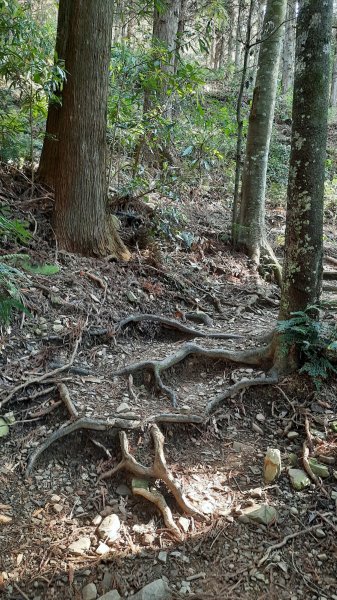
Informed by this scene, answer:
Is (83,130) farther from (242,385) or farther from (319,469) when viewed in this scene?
(319,469)

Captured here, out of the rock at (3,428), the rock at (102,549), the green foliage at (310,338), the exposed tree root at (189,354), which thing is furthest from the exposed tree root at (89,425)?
the green foliage at (310,338)

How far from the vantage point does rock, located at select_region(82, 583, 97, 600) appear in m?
2.50

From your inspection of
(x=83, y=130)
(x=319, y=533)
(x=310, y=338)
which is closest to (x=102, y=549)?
(x=319, y=533)

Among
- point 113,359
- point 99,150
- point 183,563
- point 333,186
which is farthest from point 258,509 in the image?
point 333,186

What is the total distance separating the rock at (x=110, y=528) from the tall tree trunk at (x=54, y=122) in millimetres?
4340

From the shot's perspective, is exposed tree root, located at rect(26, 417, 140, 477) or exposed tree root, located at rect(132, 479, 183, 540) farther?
exposed tree root, located at rect(26, 417, 140, 477)

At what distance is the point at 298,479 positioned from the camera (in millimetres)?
3252

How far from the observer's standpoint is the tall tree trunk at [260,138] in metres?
7.49

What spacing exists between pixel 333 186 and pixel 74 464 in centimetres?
1263

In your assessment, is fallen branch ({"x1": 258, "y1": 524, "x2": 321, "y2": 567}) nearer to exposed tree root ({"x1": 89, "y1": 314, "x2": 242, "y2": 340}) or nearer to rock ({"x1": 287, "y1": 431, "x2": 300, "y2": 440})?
rock ({"x1": 287, "y1": 431, "x2": 300, "y2": 440})

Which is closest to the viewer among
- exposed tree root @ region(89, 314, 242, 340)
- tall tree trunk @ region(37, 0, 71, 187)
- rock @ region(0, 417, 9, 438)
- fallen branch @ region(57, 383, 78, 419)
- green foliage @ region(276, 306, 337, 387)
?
rock @ region(0, 417, 9, 438)

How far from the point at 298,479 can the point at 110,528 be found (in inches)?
54.9

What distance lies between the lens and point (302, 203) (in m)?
4.00

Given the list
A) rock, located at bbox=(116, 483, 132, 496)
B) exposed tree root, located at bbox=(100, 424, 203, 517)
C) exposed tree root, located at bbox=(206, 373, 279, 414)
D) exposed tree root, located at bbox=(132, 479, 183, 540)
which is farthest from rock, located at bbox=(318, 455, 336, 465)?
rock, located at bbox=(116, 483, 132, 496)
